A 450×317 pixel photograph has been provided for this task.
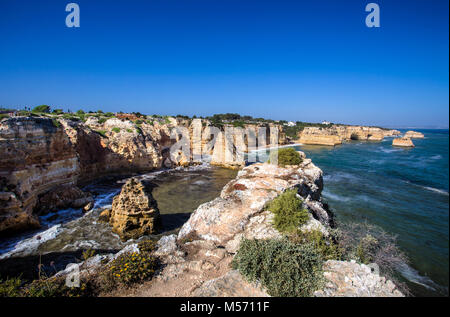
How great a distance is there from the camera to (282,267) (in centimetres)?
423

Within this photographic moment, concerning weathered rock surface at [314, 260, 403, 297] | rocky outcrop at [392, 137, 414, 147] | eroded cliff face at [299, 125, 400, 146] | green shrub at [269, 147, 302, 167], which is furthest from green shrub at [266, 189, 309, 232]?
eroded cliff face at [299, 125, 400, 146]

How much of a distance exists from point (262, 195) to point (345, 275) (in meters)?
4.78

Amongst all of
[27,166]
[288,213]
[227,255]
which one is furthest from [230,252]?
[27,166]

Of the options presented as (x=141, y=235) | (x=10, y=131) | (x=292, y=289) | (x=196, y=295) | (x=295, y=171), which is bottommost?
(x=141, y=235)

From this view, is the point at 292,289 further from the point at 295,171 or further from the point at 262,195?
the point at 295,171

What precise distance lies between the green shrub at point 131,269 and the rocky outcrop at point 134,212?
20.9ft

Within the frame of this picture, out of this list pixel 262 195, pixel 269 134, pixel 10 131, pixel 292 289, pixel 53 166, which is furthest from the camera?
pixel 269 134

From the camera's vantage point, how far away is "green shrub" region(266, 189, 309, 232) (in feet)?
20.6

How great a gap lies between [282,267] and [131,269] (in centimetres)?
356

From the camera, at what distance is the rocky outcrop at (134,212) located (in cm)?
1127

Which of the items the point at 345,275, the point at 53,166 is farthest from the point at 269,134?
the point at 345,275

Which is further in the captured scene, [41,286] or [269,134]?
[269,134]

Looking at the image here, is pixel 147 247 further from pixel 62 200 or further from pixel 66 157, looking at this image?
pixel 66 157
